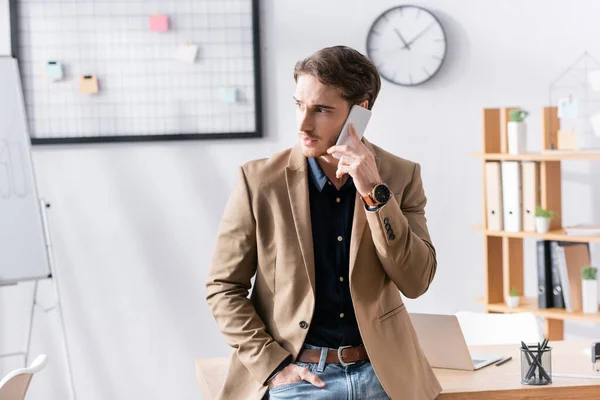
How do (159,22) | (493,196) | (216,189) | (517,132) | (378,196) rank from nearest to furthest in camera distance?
(378,196) < (517,132) < (493,196) < (159,22) < (216,189)

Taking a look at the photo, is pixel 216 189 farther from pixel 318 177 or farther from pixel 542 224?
pixel 318 177

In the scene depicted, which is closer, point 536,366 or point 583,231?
point 536,366

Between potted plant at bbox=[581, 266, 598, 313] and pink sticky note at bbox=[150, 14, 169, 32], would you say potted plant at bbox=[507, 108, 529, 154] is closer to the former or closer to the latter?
potted plant at bbox=[581, 266, 598, 313]

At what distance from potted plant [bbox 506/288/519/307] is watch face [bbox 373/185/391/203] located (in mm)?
2351

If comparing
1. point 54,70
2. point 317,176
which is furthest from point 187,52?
point 317,176

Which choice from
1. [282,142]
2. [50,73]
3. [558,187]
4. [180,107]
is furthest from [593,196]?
[50,73]

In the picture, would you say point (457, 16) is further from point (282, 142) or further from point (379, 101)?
point (282, 142)

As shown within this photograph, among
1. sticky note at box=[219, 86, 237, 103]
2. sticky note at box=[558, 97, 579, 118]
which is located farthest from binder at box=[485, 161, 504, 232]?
sticky note at box=[219, 86, 237, 103]

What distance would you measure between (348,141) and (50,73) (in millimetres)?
2578

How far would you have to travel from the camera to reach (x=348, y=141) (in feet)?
6.64

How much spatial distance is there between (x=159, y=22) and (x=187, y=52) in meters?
0.20

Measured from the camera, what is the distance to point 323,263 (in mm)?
2098

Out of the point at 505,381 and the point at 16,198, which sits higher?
the point at 16,198

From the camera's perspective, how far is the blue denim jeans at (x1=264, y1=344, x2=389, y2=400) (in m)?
2.03
